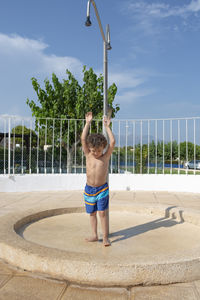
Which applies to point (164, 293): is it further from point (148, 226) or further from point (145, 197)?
point (145, 197)

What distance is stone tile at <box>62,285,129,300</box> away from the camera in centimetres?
200

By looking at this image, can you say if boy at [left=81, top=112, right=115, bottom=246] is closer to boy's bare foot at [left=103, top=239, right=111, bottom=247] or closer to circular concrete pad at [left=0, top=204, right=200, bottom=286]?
boy's bare foot at [left=103, top=239, right=111, bottom=247]

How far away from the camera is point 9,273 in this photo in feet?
7.88

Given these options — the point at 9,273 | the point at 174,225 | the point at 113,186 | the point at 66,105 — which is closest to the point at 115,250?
the point at 9,273

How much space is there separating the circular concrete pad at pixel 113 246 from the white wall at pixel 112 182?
10.8ft

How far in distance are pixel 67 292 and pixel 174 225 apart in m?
2.36

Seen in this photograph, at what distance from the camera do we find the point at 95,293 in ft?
6.81

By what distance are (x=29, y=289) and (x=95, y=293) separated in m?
0.55

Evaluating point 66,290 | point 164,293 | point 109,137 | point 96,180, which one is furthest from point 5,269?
point 109,137

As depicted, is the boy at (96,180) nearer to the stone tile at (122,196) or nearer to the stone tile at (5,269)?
the stone tile at (5,269)

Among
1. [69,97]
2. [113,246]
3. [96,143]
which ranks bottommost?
[113,246]

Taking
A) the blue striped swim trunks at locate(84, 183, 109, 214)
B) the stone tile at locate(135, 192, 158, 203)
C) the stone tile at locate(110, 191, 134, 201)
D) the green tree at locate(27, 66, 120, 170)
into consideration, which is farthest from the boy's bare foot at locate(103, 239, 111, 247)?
the green tree at locate(27, 66, 120, 170)

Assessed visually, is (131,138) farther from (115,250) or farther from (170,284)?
(170,284)

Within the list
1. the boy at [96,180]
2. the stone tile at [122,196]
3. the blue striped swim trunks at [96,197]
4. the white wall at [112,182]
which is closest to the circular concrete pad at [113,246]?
the boy at [96,180]
